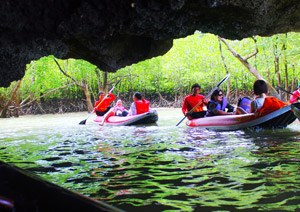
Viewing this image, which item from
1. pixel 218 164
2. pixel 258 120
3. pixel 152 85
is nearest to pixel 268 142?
pixel 258 120

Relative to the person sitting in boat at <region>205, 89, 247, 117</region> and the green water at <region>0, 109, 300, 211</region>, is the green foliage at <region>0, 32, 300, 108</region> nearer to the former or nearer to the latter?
the person sitting in boat at <region>205, 89, 247, 117</region>

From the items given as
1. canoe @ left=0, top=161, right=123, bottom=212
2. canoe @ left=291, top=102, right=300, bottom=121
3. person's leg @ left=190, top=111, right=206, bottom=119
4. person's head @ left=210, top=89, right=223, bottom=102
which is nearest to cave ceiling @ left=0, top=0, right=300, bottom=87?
canoe @ left=291, top=102, right=300, bottom=121

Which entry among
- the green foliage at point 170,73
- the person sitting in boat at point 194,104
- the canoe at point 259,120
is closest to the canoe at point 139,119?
the person sitting in boat at point 194,104

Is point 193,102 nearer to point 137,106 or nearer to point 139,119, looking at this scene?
point 139,119

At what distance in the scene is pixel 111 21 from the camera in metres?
3.63

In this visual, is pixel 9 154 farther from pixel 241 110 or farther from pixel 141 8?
pixel 241 110

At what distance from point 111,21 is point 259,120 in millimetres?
4405

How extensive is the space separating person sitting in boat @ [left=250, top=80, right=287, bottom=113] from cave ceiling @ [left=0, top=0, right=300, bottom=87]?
2.21 metres

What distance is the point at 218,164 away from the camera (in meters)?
3.44

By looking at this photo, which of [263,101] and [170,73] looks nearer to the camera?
[263,101]

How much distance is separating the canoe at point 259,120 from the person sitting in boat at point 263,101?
0.12m

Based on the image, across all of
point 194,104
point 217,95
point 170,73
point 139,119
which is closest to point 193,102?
point 194,104

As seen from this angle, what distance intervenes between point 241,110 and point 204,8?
4699 mm

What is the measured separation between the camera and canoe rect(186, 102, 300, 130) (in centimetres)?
618
